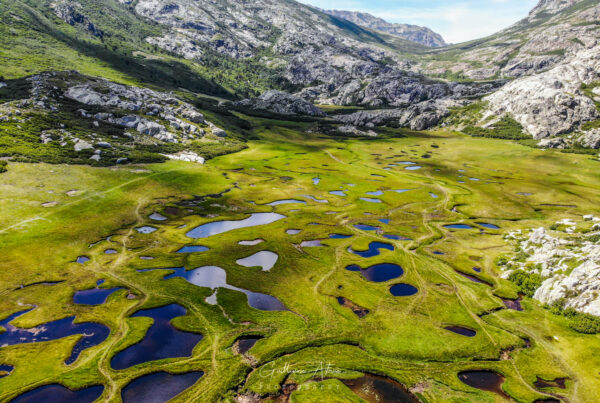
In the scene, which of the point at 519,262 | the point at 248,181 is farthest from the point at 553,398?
the point at 248,181

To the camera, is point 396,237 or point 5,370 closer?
point 5,370

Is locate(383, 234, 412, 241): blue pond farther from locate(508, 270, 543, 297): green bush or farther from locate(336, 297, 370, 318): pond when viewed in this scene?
locate(336, 297, 370, 318): pond

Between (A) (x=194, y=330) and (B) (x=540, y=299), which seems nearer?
(A) (x=194, y=330)

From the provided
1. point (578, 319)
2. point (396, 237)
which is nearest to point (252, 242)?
point (396, 237)

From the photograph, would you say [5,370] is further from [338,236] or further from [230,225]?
[338,236]

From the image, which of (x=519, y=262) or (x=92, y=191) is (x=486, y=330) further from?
(x=92, y=191)

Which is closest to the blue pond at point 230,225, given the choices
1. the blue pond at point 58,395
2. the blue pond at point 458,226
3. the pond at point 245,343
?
the pond at point 245,343
